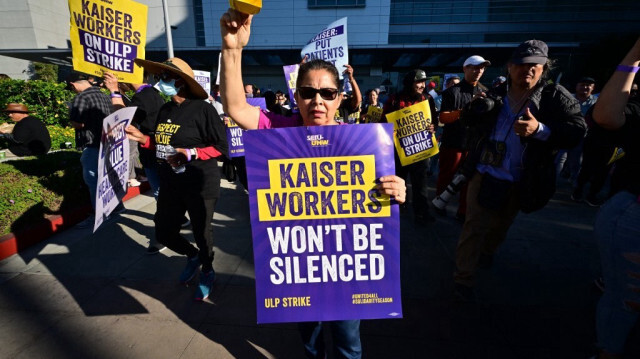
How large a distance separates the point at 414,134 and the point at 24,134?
591 centimetres

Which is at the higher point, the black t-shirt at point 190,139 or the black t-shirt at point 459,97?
the black t-shirt at point 459,97

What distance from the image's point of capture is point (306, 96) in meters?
1.54

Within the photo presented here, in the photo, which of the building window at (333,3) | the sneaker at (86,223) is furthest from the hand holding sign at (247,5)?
the building window at (333,3)

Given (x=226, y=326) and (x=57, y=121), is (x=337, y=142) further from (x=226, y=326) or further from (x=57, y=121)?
(x=57, y=121)

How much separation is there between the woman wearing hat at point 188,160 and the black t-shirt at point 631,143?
106 inches

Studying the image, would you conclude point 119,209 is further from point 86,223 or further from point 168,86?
point 168,86

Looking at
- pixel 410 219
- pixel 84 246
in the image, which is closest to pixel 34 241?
pixel 84 246

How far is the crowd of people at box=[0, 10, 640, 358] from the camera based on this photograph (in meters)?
1.55

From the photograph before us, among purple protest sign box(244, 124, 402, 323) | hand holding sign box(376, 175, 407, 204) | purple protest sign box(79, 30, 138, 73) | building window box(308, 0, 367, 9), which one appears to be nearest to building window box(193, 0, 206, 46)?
building window box(308, 0, 367, 9)

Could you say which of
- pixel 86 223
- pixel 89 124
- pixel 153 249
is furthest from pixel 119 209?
pixel 153 249

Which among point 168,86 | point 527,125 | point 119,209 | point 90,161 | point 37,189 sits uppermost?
point 168,86

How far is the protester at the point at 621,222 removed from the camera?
58.5 inches

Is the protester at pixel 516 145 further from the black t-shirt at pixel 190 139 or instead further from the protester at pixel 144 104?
the protester at pixel 144 104

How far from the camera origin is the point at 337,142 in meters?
1.37
